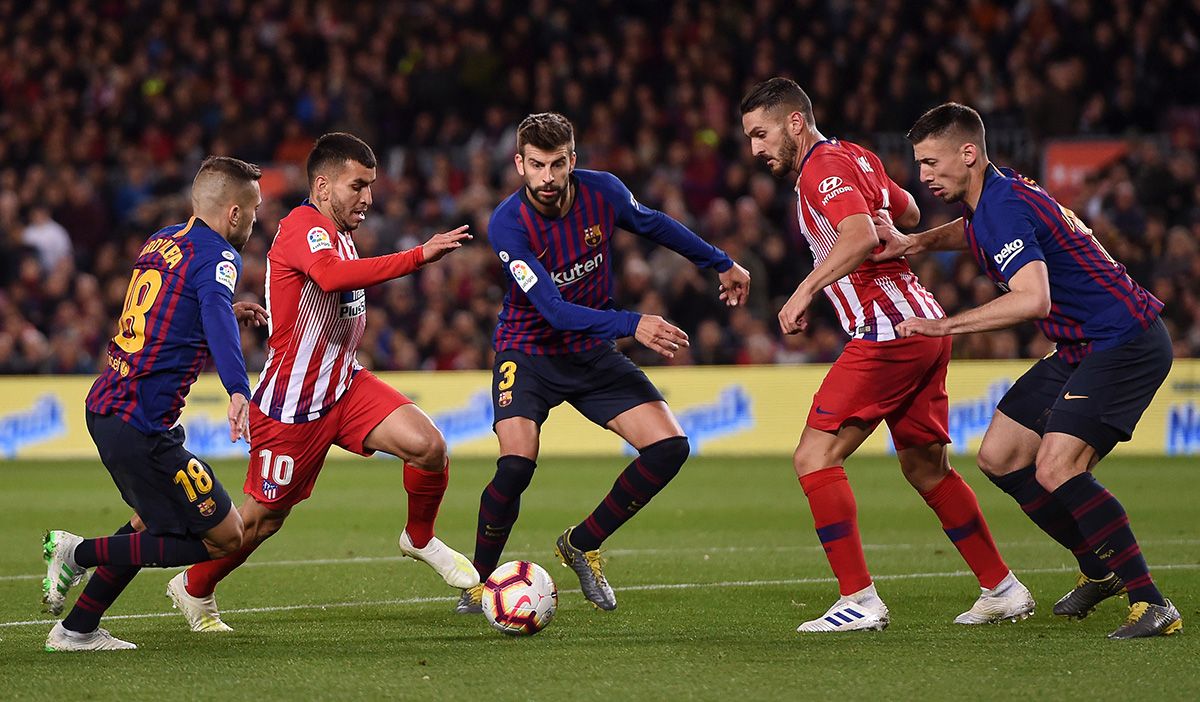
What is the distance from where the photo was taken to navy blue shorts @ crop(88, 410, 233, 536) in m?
5.93

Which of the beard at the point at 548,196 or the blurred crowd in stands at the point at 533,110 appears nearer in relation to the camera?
the beard at the point at 548,196

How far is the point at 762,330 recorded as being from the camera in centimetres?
1666

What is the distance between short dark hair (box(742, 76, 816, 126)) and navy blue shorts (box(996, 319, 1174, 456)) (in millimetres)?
1561

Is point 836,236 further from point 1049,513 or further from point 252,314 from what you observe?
point 252,314

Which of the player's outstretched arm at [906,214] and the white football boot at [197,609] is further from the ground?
the player's outstretched arm at [906,214]

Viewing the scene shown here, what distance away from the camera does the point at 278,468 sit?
Result: 22.1ft

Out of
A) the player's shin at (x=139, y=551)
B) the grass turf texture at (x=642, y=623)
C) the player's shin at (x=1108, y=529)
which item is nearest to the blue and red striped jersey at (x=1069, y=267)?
the player's shin at (x=1108, y=529)

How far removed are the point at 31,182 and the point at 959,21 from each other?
40.3ft

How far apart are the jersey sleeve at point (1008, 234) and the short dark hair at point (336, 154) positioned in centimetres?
276

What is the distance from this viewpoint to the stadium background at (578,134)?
1648 cm

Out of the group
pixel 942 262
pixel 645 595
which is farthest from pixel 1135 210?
pixel 645 595

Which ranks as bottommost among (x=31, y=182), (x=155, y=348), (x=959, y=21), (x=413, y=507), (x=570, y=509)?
(x=570, y=509)

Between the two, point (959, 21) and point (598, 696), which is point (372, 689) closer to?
point (598, 696)

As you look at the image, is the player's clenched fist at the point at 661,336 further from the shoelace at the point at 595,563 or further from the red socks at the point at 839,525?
the shoelace at the point at 595,563
